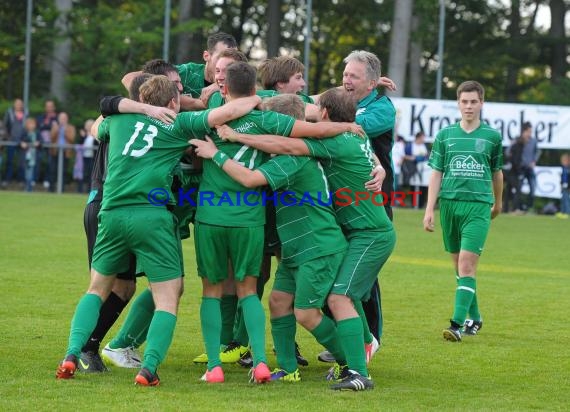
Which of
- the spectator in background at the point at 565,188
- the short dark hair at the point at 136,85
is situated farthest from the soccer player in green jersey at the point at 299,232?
the spectator in background at the point at 565,188

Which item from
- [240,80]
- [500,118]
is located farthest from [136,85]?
[500,118]

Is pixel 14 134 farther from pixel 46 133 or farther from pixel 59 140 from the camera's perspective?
pixel 59 140

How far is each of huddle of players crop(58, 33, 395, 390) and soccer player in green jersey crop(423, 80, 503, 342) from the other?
2527mm

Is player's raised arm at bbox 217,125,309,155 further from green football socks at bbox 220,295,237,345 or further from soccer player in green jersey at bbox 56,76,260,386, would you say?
green football socks at bbox 220,295,237,345

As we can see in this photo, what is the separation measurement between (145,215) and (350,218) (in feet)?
4.20

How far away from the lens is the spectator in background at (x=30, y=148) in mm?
26786

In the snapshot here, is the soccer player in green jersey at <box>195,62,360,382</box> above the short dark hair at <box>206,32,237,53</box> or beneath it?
beneath

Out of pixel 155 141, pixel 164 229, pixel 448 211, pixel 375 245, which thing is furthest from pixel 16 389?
pixel 448 211

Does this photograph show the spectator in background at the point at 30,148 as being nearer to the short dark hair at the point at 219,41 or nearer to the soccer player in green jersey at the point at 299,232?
the short dark hair at the point at 219,41

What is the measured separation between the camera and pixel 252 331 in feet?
22.1

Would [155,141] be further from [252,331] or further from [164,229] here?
[252,331]

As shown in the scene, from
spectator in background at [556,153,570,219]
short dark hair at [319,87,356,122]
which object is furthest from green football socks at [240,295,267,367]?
spectator in background at [556,153,570,219]

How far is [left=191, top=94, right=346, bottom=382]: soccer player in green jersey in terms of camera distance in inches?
260

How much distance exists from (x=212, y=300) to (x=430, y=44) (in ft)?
103
